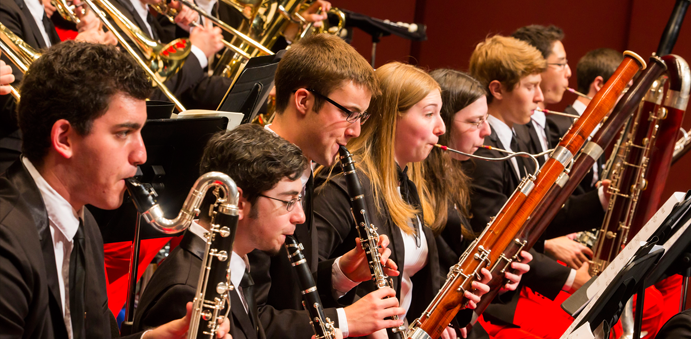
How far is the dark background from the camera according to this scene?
5141mm

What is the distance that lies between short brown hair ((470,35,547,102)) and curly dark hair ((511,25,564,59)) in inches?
26.4

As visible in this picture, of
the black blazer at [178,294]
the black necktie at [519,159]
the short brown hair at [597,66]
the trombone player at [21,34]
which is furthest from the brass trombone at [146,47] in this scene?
the short brown hair at [597,66]

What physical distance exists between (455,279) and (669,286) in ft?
5.87

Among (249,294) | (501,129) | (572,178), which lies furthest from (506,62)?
(249,294)

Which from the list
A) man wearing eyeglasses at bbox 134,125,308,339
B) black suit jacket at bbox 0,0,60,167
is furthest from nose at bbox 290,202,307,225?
black suit jacket at bbox 0,0,60,167

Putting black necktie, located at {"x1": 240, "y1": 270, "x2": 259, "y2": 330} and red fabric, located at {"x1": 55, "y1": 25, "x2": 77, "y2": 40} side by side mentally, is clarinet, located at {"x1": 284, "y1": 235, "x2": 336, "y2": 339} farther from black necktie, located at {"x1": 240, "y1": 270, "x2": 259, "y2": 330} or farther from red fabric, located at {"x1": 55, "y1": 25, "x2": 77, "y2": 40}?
red fabric, located at {"x1": 55, "y1": 25, "x2": 77, "y2": 40}

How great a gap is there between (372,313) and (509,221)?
78 centimetres

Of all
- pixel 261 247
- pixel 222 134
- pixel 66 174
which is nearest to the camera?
pixel 66 174

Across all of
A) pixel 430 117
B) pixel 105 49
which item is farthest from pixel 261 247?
pixel 430 117

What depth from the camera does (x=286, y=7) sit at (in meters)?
3.47

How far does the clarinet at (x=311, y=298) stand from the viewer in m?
1.64

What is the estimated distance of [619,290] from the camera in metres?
1.46

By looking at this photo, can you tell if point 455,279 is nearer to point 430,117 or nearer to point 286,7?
point 430,117

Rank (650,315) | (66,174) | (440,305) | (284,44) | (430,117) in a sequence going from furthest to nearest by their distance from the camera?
1. (284,44)
2. (650,315)
3. (430,117)
4. (440,305)
5. (66,174)
